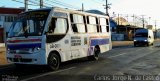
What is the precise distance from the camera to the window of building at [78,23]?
16181 millimetres

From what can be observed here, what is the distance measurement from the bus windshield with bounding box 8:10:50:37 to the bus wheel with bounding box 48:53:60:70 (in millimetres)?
1162

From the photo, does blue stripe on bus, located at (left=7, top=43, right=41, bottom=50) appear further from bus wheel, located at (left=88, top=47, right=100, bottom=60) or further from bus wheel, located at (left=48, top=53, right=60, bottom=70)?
bus wheel, located at (left=88, top=47, right=100, bottom=60)

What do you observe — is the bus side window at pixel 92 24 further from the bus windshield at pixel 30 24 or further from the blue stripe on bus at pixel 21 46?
the blue stripe on bus at pixel 21 46

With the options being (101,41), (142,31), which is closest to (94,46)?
(101,41)

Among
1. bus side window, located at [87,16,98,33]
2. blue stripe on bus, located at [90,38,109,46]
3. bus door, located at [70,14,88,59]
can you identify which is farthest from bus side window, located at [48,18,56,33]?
blue stripe on bus, located at [90,38,109,46]

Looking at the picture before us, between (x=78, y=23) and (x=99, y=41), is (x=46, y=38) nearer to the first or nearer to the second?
(x=78, y=23)

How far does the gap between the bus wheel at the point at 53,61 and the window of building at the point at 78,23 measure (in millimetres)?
2377

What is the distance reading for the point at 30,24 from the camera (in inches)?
550

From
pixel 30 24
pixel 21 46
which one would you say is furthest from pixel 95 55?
pixel 21 46

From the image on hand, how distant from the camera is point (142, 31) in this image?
151ft

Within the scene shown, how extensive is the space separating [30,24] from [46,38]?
41.3 inches

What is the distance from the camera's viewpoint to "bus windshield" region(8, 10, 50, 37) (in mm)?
13716

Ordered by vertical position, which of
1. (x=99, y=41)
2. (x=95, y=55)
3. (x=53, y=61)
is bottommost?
(x=95, y=55)

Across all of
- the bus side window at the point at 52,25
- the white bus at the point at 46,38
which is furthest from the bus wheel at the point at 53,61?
the bus side window at the point at 52,25
